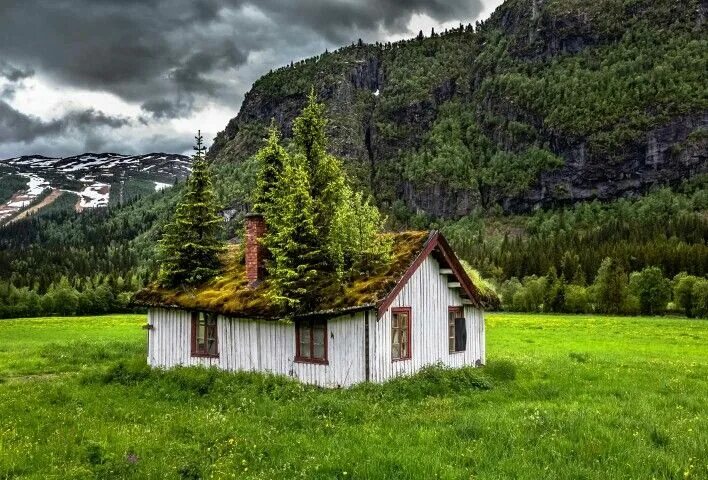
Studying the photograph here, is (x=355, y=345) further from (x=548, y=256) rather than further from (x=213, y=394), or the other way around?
(x=548, y=256)

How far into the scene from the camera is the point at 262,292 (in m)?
28.4

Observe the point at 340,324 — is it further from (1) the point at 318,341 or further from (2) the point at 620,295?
(2) the point at 620,295

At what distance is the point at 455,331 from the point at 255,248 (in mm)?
10246

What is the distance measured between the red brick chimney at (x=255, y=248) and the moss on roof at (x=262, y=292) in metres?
0.74

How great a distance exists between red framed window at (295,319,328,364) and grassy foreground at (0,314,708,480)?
1717mm

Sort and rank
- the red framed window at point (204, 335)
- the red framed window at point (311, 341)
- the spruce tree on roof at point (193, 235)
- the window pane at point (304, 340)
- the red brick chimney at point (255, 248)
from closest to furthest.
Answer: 1. the red framed window at point (311, 341)
2. the window pane at point (304, 340)
3. the red framed window at point (204, 335)
4. the red brick chimney at point (255, 248)
5. the spruce tree on roof at point (193, 235)

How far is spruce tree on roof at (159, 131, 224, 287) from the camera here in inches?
1331

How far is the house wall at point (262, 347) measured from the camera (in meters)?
24.8

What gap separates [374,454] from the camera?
14.4 m

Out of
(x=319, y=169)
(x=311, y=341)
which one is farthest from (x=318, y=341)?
(x=319, y=169)

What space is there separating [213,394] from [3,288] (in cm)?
12100

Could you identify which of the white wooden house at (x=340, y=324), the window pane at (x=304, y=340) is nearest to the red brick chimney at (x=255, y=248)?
the white wooden house at (x=340, y=324)

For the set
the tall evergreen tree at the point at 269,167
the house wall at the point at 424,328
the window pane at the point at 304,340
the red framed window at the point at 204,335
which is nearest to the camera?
the house wall at the point at 424,328

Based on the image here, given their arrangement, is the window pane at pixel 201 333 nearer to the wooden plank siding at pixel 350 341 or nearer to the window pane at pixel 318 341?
the wooden plank siding at pixel 350 341
